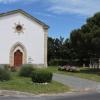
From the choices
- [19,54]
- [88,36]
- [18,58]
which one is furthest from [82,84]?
[18,58]

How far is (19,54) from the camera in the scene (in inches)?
2121

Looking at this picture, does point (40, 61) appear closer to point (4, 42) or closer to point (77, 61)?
point (4, 42)

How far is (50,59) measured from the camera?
264 ft

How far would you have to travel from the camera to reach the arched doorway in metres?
53.2

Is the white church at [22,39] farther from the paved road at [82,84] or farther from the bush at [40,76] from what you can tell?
the bush at [40,76]

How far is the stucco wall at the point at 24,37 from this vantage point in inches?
2073

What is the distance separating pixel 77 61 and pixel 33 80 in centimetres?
4971

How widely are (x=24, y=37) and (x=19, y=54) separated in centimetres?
240

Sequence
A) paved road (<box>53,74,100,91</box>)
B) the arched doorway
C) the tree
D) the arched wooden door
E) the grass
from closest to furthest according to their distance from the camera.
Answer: the grass
paved road (<box>53,74,100,91</box>)
the tree
the arched doorway
the arched wooden door

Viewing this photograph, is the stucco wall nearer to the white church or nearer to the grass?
the white church

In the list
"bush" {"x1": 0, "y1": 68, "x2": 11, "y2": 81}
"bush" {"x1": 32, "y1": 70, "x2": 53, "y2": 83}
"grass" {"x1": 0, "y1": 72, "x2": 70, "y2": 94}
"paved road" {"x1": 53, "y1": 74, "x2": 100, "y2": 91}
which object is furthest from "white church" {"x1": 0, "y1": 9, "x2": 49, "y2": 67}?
"grass" {"x1": 0, "y1": 72, "x2": 70, "y2": 94}

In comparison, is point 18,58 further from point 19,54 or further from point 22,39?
point 22,39

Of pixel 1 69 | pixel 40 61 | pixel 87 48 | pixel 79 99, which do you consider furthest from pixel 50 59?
pixel 79 99

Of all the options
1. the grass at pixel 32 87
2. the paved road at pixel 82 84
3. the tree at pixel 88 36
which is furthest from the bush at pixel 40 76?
the tree at pixel 88 36
